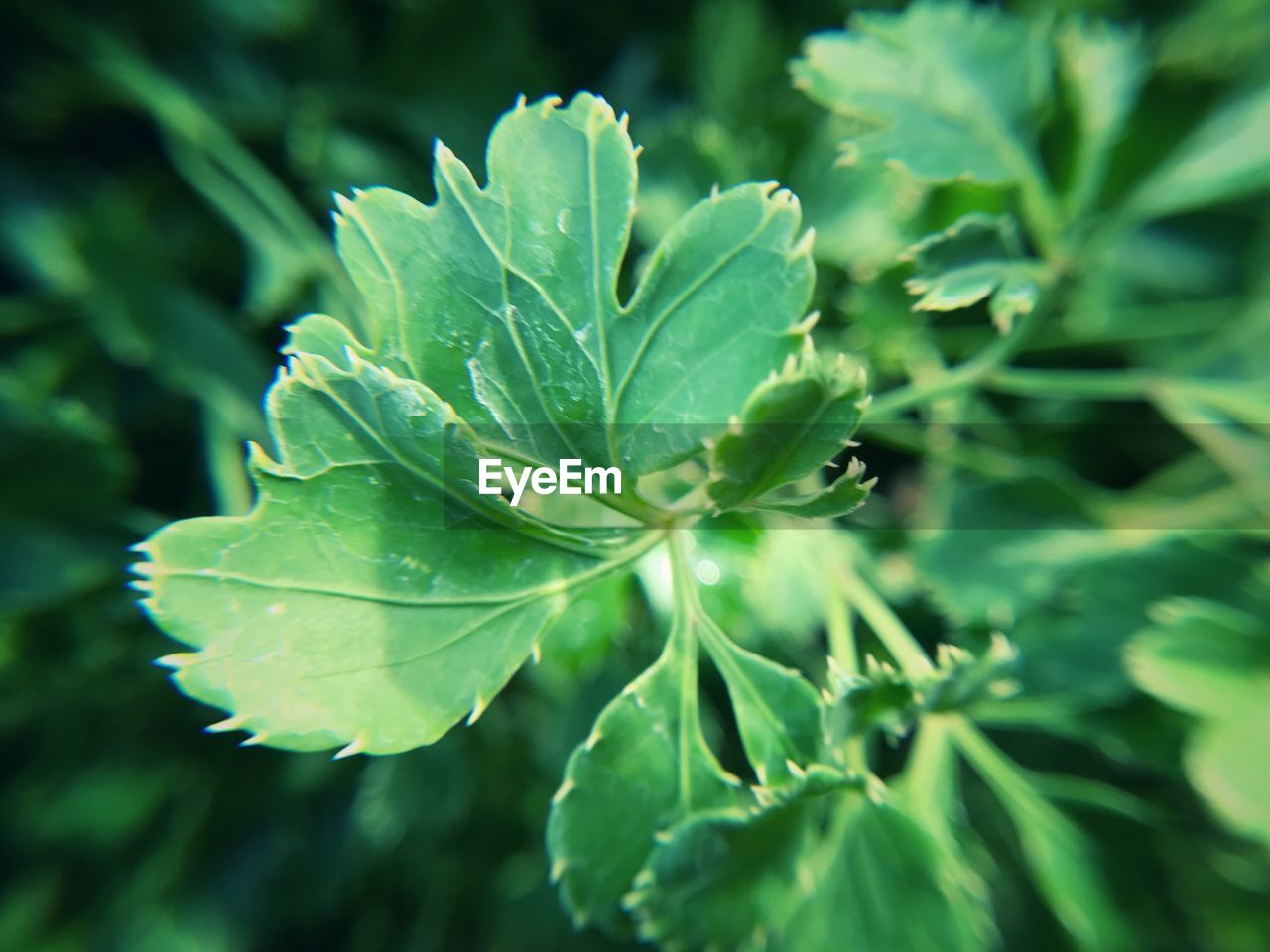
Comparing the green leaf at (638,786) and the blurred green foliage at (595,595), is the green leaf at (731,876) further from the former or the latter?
the blurred green foliage at (595,595)

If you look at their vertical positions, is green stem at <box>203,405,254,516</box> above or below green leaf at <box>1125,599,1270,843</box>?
above

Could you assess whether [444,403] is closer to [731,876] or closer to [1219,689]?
[731,876]

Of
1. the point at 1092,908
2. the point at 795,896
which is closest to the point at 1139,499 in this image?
the point at 1092,908

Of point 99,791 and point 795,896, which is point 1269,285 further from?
point 99,791

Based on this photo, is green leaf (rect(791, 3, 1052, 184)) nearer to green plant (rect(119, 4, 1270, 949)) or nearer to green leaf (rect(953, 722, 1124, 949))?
green plant (rect(119, 4, 1270, 949))

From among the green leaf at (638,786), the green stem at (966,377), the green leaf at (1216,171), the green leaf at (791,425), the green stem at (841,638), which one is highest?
the green leaf at (1216,171)

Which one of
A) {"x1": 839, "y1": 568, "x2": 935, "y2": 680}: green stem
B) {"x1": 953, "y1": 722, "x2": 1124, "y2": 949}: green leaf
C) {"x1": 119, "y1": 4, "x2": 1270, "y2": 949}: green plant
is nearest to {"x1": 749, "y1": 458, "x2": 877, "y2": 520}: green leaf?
{"x1": 119, "y1": 4, "x2": 1270, "y2": 949}: green plant

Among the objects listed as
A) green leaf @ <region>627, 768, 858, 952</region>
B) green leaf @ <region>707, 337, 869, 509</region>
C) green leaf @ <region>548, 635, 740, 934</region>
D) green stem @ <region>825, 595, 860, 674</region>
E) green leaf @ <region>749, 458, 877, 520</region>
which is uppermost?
green leaf @ <region>707, 337, 869, 509</region>

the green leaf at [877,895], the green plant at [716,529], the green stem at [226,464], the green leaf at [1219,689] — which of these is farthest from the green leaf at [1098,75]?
the green stem at [226,464]
